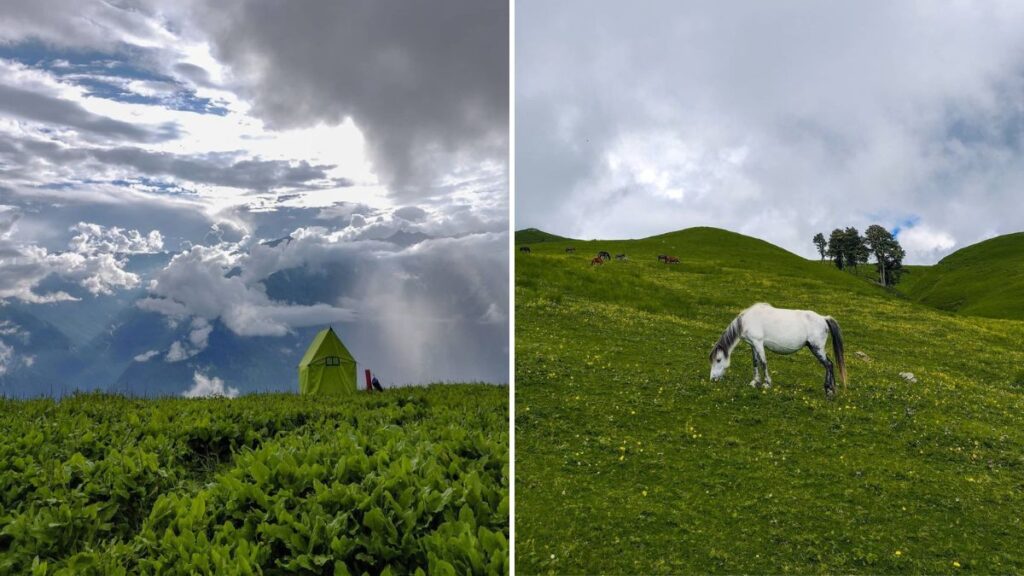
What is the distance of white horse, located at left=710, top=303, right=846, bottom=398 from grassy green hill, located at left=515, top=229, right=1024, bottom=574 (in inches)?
4.9

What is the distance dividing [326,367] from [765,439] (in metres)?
19.5

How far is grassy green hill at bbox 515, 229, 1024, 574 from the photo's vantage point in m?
6.03

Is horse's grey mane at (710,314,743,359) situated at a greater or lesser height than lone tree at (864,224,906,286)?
lesser

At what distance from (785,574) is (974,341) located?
295 cm

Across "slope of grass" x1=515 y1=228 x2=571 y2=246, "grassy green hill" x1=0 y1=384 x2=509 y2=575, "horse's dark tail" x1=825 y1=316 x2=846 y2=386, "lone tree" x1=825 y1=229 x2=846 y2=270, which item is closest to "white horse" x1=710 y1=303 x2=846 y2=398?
"horse's dark tail" x1=825 y1=316 x2=846 y2=386

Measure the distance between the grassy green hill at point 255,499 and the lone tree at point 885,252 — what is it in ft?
14.0

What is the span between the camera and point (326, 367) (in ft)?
78.9

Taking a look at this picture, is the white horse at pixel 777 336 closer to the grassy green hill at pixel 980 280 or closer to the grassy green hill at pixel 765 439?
the grassy green hill at pixel 765 439

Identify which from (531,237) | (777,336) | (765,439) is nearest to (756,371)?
(777,336)

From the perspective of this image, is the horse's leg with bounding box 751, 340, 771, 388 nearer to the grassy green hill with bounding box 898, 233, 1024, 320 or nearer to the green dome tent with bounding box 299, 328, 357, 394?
the grassy green hill with bounding box 898, 233, 1024, 320

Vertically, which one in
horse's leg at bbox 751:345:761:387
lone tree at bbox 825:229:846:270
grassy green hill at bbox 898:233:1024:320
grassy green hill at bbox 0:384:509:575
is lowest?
grassy green hill at bbox 0:384:509:575

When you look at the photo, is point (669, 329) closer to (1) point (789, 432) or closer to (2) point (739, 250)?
(2) point (739, 250)

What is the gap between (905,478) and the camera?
614cm

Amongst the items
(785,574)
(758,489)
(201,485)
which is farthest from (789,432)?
(201,485)
